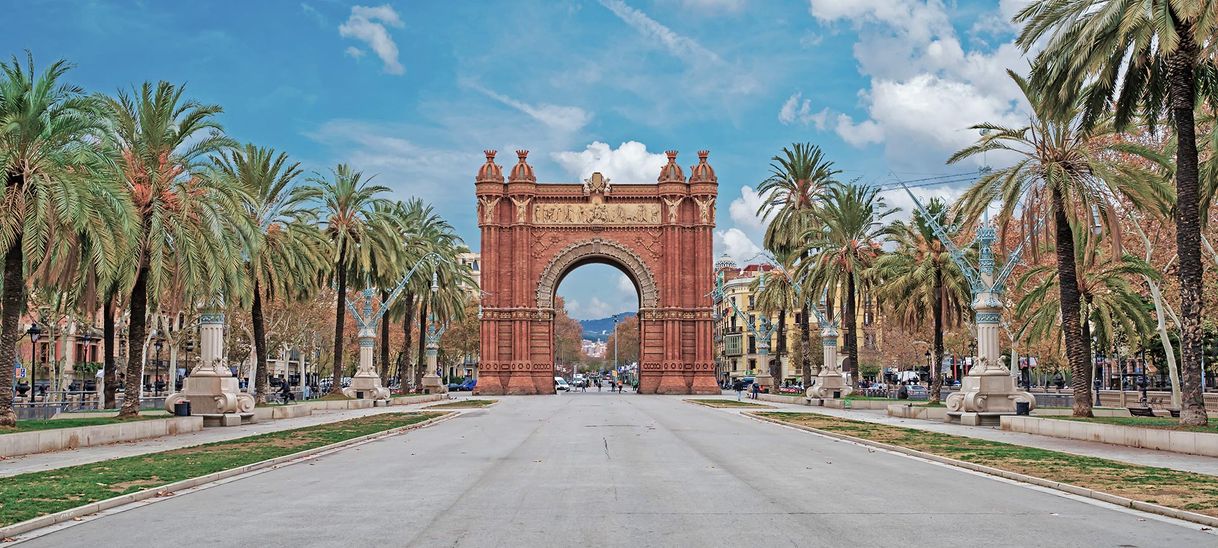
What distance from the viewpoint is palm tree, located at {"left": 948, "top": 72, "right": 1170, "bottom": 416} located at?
26.6 meters

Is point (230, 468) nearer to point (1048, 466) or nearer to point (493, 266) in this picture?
point (1048, 466)

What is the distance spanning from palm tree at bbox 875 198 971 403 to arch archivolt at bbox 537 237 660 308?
28260mm

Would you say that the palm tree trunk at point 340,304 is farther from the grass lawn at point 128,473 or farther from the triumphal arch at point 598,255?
the triumphal arch at point 598,255

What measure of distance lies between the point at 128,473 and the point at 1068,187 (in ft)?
78.7

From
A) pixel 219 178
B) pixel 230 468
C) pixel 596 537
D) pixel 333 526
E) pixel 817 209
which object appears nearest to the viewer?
pixel 596 537

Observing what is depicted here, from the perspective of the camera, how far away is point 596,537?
9.67m

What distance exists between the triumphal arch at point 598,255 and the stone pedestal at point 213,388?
1588 inches

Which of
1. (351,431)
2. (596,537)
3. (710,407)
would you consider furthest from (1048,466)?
(710,407)

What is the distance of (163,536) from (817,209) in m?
47.4

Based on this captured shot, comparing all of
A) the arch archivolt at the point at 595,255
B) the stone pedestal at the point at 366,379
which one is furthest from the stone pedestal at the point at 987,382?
the arch archivolt at the point at 595,255

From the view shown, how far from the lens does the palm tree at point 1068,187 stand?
87.4ft

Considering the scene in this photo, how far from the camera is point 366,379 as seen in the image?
1918 inches

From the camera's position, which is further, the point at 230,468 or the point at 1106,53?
the point at 1106,53

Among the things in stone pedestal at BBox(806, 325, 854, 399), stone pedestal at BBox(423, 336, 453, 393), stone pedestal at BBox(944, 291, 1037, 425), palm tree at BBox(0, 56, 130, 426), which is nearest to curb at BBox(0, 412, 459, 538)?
palm tree at BBox(0, 56, 130, 426)
